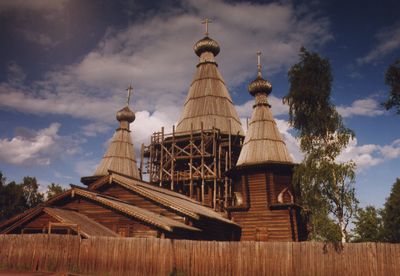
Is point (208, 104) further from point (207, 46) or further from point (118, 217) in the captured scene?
point (118, 217)

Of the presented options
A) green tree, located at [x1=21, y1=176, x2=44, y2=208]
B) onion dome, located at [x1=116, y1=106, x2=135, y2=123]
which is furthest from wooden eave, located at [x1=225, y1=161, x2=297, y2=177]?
green tree, located at [x1=21, y1=176, x2=44, y2=208]

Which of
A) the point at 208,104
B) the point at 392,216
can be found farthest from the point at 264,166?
the point at 392,216

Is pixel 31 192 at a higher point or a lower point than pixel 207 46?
lower

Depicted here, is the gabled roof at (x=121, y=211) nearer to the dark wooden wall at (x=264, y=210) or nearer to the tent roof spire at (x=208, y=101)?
the dark wooden wall at (x=264, y=210)

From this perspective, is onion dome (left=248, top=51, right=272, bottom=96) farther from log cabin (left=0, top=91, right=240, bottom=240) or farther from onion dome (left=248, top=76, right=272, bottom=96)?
log cabin (left=0, top=91, right=240, bottom=240)

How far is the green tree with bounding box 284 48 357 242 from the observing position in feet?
51.0

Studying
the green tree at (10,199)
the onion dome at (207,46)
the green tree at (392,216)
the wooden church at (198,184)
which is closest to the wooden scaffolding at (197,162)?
the wooden church at (198,184)

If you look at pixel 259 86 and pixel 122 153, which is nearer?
pixel 259 86

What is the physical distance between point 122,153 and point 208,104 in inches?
405

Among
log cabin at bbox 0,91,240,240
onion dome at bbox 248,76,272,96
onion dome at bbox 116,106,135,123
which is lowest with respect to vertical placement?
log cabin at bbox 0,91,240,240

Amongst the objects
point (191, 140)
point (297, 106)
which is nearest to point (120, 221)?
point (297, 106)

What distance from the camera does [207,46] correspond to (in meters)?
40.1

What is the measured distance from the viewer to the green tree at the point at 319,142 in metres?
15.5

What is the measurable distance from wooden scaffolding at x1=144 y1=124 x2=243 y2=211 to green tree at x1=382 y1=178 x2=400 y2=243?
2307cm
